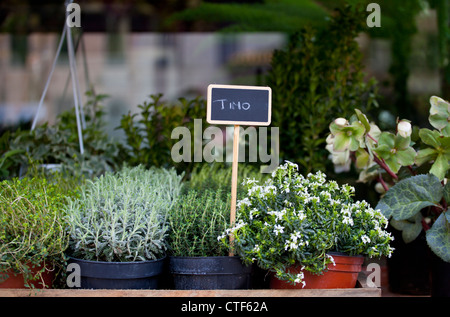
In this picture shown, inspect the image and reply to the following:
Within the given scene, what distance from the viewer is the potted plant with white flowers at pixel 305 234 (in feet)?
4.70

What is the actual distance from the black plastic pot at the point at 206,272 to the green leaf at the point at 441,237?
0.70m

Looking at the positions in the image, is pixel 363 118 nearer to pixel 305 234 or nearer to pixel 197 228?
pixel 305 234

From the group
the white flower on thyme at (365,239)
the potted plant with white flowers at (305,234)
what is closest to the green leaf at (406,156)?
the potted plant with white flowers at (305,234)

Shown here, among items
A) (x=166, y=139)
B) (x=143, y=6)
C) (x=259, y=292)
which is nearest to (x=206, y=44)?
(x=143, y=6)

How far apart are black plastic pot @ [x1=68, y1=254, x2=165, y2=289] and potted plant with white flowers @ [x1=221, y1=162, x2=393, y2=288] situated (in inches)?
10.9

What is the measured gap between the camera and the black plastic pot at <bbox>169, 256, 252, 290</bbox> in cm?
147

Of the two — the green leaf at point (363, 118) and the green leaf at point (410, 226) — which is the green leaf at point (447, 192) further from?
the green leaf at point (363, 118)

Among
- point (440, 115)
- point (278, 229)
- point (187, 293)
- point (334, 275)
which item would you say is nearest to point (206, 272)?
point (187, 293)

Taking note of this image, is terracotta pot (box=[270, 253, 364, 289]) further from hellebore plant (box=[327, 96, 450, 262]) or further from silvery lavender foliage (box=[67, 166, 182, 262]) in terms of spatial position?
silvery lavender foliage (box=[67, 166, 182, 262])

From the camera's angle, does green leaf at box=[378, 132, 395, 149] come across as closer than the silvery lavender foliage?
No

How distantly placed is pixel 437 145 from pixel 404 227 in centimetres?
36

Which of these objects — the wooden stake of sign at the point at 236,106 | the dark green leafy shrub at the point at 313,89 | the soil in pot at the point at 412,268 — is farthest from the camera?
the dark green leafy shrub at the point at 313,89

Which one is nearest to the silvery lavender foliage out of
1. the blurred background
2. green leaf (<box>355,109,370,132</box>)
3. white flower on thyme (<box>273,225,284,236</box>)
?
white flower on thyme (<box>273,225,284,236</box>)

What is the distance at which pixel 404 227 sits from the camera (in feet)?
6.02
